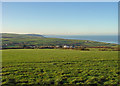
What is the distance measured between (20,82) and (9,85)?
0.59 metres

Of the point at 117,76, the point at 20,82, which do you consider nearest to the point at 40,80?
the point at 20,82

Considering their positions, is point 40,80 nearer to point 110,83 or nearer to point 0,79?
point 0,79

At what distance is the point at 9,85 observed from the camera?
19.7ft

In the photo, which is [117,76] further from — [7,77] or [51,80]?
[7,77]

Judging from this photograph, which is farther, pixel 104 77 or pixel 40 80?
pixel 104 77

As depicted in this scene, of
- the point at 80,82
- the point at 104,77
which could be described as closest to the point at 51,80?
the point at 80,82

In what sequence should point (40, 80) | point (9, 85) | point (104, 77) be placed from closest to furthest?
point (9, 85), point (40, 80), point (104, 77)

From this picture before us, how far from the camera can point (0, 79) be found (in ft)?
21.9

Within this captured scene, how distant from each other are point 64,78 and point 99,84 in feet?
6.87

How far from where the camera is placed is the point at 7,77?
695cm

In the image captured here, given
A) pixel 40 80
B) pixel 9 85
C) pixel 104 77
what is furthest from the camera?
pixel 104 77

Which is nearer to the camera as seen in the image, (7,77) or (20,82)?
(20,82)

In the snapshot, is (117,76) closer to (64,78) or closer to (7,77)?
(64,78)

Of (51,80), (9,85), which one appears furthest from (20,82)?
(51,80)
